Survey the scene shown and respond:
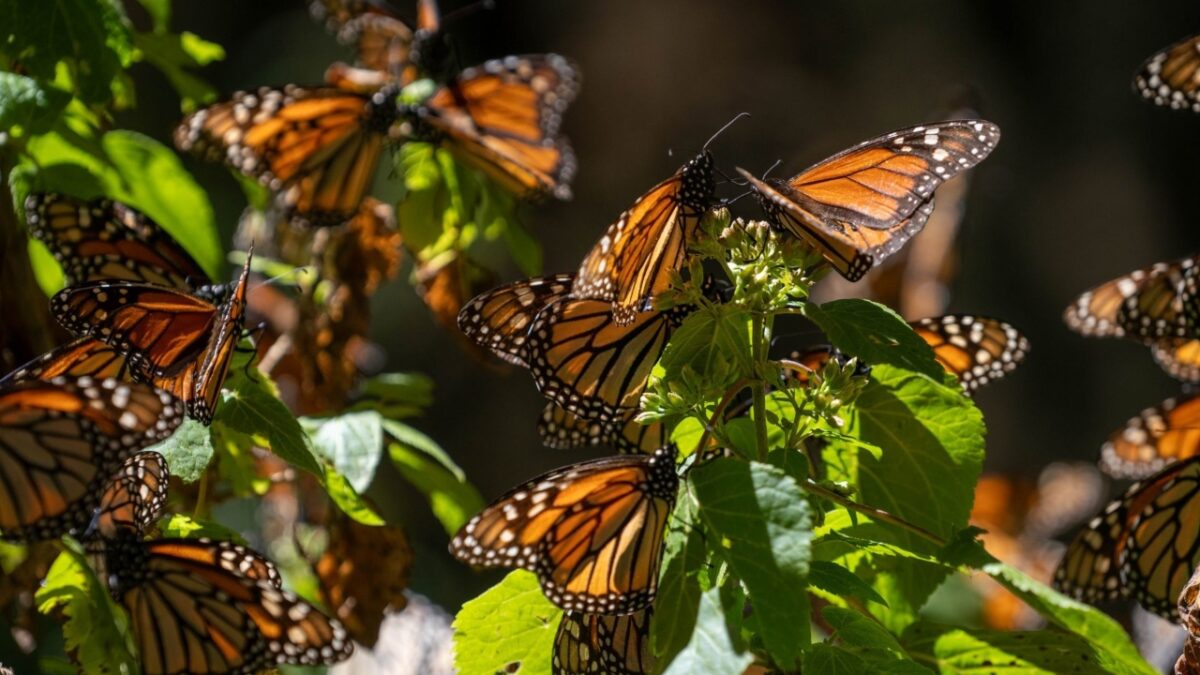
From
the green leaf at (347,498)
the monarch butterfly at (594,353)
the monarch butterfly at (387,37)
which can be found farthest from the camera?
the monarch butterfly at (387,37)

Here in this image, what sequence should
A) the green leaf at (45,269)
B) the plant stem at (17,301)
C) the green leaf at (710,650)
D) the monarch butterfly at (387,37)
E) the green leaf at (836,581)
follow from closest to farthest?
the green leaf at (710,650) → the green leaf at (836,581) → the plant stem at (17,301) → the green leaf at (45,269) → the monarch butterfly at (387,37)

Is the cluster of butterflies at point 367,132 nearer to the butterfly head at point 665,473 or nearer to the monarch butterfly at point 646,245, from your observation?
the monarch butterfly at point 646,245

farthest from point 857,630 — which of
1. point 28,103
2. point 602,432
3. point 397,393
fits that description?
point 28,103

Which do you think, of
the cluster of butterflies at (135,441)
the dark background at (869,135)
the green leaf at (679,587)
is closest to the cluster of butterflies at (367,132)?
the cluster of butterflies at (135,441)

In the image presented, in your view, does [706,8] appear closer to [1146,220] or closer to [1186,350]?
[1146,220]

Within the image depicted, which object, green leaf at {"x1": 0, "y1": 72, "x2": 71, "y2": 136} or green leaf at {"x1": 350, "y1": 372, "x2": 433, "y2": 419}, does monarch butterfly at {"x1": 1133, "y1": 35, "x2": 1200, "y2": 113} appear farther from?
green leaf at {"x1": 0, "y1": 72, "x2": 71, "y2": 136}

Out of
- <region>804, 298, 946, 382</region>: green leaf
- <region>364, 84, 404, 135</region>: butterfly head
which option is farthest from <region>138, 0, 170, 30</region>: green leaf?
<region>804, 298, 946, 382</region>: green leaf
